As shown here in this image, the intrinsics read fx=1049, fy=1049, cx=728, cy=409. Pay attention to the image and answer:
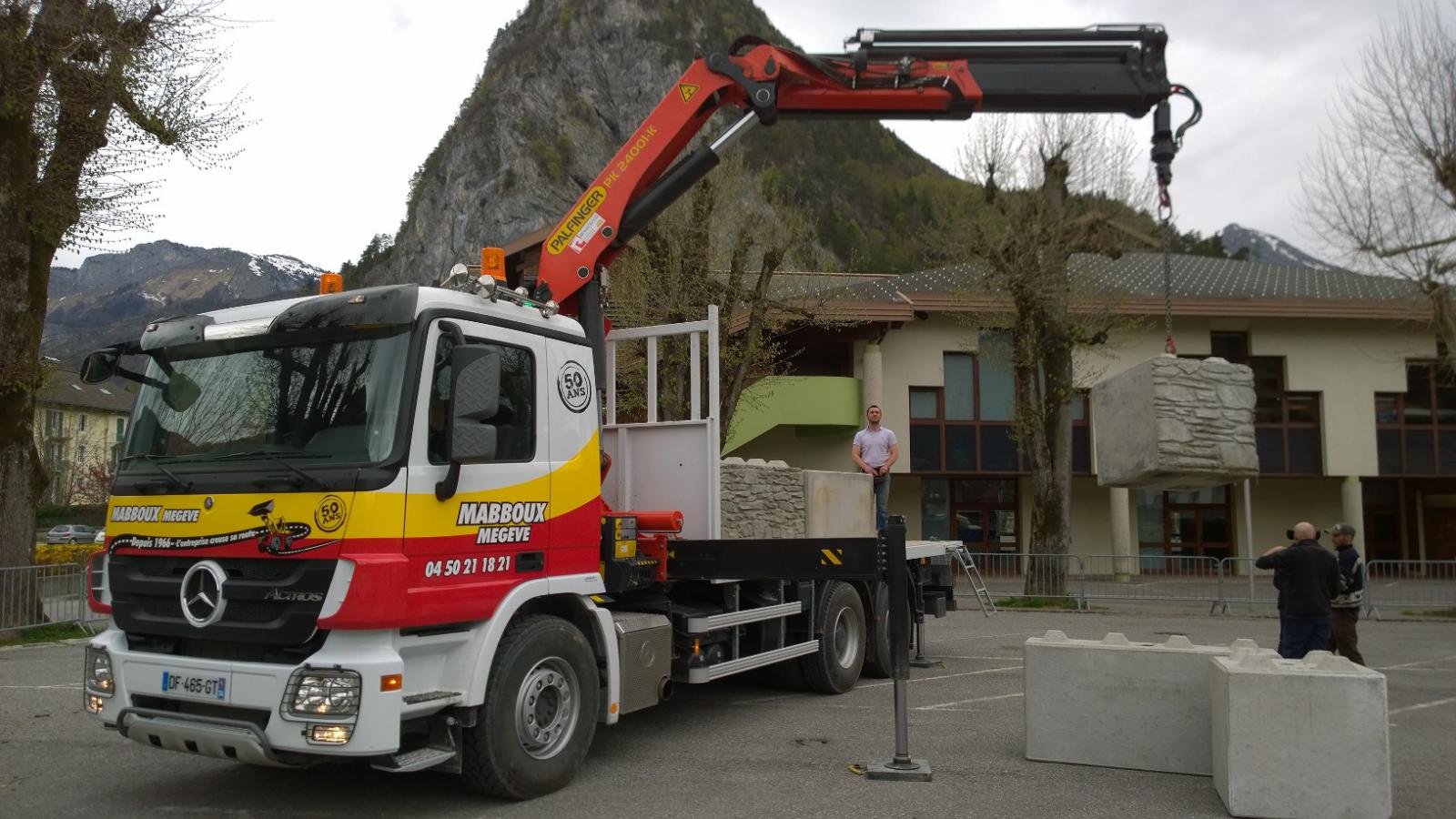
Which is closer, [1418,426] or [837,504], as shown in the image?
[837,504]

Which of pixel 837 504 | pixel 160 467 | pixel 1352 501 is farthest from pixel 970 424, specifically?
pixel 160 467

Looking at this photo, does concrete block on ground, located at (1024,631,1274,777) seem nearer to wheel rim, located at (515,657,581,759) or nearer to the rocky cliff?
wheel rim, located at (515,657,581,759)

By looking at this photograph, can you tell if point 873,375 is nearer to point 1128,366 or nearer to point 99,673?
point 1128,366

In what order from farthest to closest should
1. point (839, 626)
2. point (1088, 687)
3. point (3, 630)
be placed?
1. point (3, 630)
2. point (839, 626)
3. point (1088, 687)

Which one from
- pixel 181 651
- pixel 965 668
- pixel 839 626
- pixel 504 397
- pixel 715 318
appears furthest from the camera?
pixel 965 668

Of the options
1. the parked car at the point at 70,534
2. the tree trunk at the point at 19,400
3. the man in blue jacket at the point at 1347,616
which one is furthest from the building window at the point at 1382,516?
the parked car at the point at 70,534

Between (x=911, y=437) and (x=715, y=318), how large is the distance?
64.7 feet

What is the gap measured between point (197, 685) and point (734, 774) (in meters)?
3.02

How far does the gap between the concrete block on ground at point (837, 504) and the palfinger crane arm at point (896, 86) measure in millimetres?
2710

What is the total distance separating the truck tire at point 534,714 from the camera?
5328mm

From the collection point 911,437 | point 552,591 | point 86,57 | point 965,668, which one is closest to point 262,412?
point 552,591

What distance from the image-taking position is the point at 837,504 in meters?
9.18

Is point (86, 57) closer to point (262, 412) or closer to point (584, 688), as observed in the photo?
point (262, 412)

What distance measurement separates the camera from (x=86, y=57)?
1325 centimetres
